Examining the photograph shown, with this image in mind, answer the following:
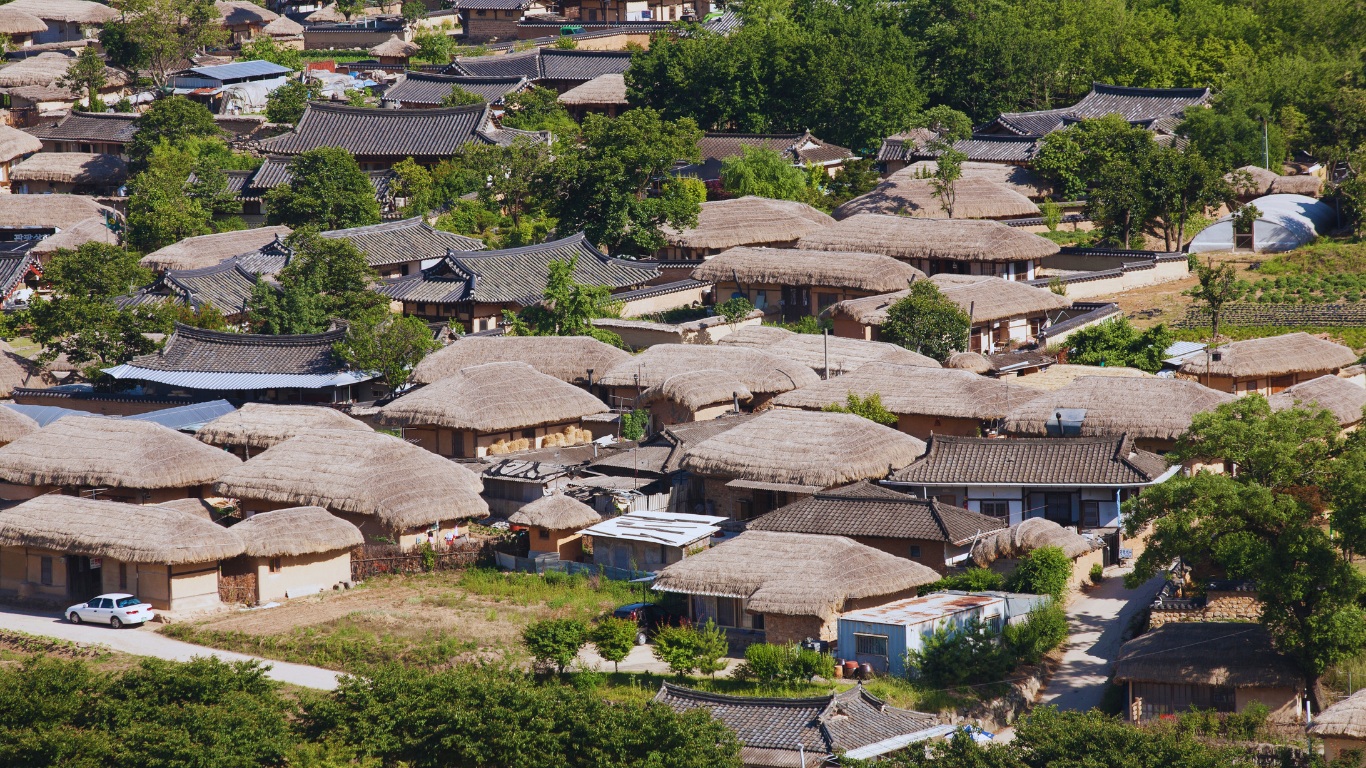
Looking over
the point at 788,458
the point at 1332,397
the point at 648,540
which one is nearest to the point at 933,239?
the point at 1332,397

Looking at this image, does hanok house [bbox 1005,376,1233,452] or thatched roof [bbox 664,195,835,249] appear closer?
hanok house [bbox 1005,376,1233,452]

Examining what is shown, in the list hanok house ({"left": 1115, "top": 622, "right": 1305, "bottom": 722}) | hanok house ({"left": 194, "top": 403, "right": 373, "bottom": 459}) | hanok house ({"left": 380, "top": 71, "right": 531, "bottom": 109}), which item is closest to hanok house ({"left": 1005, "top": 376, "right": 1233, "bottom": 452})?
hanok house ({"left": 1115, "top": 622, "right": 1305, "bottom": 722})

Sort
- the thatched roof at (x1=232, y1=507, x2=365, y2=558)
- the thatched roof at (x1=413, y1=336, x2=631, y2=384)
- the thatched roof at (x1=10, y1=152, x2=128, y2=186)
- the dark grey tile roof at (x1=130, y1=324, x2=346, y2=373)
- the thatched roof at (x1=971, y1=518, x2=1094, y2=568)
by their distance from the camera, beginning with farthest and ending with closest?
the thatched roof at (x1=10, y1=152, x2=128, y2=186) → the dark grey tile roof at (x1=130, y1=324, x2=346, y2=373) → the thatched roof at (x1=413, y1=336, x2=631, y2=384) → the thatched roof at (x1=232, y1=507, x2=365, y2=558) → the thatched roof at (x1=971, y1=518, x2=1094, y2=568)

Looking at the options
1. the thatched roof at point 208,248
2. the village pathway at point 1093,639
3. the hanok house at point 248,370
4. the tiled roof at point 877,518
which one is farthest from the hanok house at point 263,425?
the village pathway at point 1093,639

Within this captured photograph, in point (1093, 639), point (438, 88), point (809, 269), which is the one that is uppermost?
point (438, 88)

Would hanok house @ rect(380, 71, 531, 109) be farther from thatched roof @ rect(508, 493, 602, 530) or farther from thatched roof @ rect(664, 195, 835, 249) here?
thatched roof @ rect(508, 493, 602, 530)

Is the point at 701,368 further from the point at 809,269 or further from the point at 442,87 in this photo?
the point at 442,87

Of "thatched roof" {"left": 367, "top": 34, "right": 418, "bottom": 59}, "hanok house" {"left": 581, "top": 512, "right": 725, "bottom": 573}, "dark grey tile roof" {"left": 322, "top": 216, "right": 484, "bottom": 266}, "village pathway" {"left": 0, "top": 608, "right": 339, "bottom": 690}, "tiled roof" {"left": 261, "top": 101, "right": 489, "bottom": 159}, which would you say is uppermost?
"thatched roof" {"left": 367, "top": 34, "right": 418, "bottom": 59}

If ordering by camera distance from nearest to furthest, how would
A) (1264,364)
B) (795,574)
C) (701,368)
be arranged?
(795,574) < (1264,364) < (701,368)
